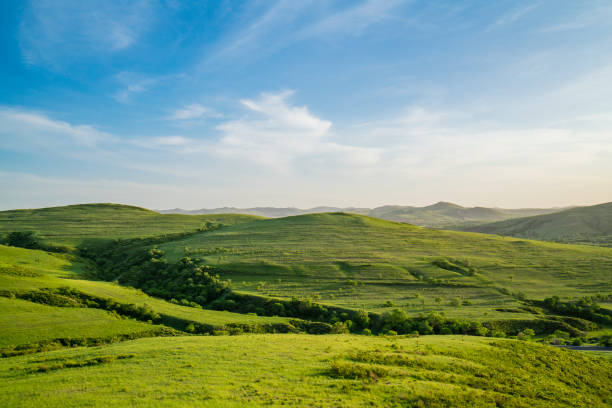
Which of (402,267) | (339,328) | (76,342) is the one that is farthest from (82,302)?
(402,267)

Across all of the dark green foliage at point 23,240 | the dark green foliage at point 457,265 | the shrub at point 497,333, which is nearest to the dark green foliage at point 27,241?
the dark green foliage at point 23,240

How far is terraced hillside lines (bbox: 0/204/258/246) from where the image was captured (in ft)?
473

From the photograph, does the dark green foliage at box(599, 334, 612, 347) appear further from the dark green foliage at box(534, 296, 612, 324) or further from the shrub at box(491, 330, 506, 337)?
the dark green foliage at box(534, 296, 612, 324)

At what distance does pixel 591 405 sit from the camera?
28.6 meters

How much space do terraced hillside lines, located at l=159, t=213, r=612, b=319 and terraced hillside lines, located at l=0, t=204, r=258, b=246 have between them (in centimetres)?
3988

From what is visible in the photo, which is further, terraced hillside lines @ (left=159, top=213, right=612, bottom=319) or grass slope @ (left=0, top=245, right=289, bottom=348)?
terraced hillside lines @ (left=159, top=213, right=612, bottom=319)

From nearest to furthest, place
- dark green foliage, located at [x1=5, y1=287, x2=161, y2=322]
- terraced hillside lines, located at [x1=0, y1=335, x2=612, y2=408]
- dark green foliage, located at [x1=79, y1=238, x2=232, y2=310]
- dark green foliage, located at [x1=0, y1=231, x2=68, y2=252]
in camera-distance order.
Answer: terraced hillside lines, located at [x1=0, y1=335, x2=612, y2=408] → dark green foliage, located at [x1=5, y1=287, x2=161, y2=322] → dark green foliage, located at [x1=79, y1=238, x2=232, y2=310] → dark green foliage, located at [x1=0, y1=231, x2=68, y2=252]

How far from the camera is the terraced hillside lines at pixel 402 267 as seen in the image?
74.2 metres

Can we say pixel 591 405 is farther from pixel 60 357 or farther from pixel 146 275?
pixel 146 275

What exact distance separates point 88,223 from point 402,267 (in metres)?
158

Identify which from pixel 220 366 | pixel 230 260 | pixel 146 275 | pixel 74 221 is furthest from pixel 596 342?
pixel 74 221

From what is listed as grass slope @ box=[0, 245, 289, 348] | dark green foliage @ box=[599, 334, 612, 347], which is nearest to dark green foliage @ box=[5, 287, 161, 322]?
grass slope @ box=[0, 245, 289, 348]

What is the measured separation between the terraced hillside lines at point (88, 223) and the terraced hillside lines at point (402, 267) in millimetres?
39883

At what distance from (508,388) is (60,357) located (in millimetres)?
39491
